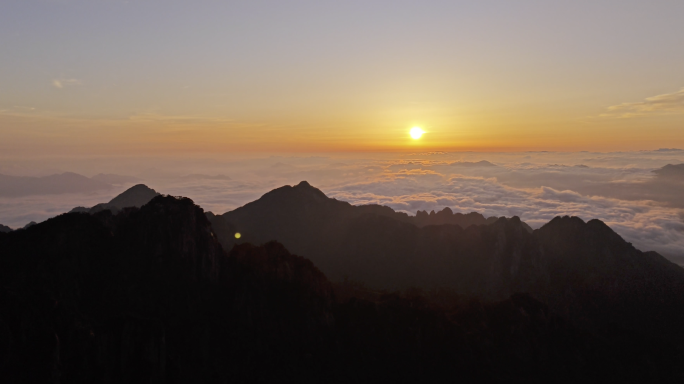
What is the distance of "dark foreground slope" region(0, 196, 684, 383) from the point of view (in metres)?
42.3

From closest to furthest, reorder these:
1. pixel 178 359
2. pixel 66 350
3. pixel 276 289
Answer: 1. pixel 66 350
2. pixel 178 359
3. pixel 276 289

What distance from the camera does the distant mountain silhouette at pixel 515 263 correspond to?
90.8 metres

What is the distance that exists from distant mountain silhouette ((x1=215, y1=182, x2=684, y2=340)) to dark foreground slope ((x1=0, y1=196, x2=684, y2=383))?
24.4 meters

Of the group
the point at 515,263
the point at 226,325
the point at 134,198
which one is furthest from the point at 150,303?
the point at 134,198

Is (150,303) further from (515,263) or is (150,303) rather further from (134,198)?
(134,198)

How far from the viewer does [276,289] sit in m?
62.1

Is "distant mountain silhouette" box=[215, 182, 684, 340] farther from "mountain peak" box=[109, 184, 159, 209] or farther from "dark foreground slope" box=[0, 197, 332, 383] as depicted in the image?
"mountain peak" box=[109, 184, 159, 209]

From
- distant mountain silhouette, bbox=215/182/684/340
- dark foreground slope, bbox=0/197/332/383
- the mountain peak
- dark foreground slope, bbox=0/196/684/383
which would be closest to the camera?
dark foreground slope, bbox=0/197/332/383

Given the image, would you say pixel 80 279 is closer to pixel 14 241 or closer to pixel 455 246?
pixel 14 241

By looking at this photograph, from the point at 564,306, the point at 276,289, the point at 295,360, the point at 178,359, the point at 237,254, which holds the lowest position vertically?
the point at 564,306

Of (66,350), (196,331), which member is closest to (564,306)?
(196,331)

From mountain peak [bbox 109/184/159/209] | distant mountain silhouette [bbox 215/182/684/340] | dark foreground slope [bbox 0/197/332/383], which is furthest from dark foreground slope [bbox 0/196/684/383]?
mountain peak [bbox 109/184/159/209]

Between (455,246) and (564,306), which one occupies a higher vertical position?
(455,246)

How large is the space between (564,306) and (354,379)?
66.7 metres
